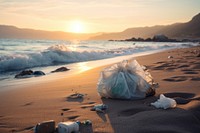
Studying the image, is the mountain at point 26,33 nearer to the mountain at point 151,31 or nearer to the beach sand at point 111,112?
the mountain at point 151,31

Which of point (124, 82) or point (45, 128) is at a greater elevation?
point (124, 82)

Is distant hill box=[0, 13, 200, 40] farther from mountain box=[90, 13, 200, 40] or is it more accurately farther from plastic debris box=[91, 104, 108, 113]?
plastic debris box=[91, 104, 108, 113]

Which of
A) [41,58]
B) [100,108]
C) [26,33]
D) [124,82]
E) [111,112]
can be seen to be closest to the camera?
[111,112]

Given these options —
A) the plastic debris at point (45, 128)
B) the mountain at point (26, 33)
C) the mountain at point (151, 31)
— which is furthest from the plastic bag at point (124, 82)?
the mountain at point (151, 31)

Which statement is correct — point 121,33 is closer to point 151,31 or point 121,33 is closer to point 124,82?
point 151,31

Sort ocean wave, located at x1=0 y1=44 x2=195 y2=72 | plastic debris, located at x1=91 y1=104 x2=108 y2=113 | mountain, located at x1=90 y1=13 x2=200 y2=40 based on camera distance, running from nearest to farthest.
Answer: plastic debris, located at x1=91 y1=104 x2=108 y2=113
ocean wave, located at x1=0 y1=44 x2=195 y2=72
mountain, located at x1=90 y1=13 x2=200 y2=40

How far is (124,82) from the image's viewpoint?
3.98m

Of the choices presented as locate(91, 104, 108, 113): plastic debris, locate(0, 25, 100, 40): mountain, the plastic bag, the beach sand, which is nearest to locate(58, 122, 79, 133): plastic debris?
the beach sand

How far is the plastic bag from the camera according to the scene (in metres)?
3.97

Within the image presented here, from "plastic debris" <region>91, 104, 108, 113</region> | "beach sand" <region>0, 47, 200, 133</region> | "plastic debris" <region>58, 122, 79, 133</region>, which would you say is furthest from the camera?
"plastic debris" <region>91, 104, 108, 113</region>

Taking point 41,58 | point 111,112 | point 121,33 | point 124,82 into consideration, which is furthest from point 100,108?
point 121,33

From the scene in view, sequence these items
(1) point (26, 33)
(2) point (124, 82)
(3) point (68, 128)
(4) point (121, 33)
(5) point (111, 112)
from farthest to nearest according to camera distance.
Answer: (4) point (121, 33) → (1) point (26, 33) → (2) point (124, 82) → (5) point (111, 112) → (3) point (68, 128)

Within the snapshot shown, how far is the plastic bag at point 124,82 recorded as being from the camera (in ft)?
13.0

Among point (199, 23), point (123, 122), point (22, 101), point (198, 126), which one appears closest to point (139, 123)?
point (123, 122)
